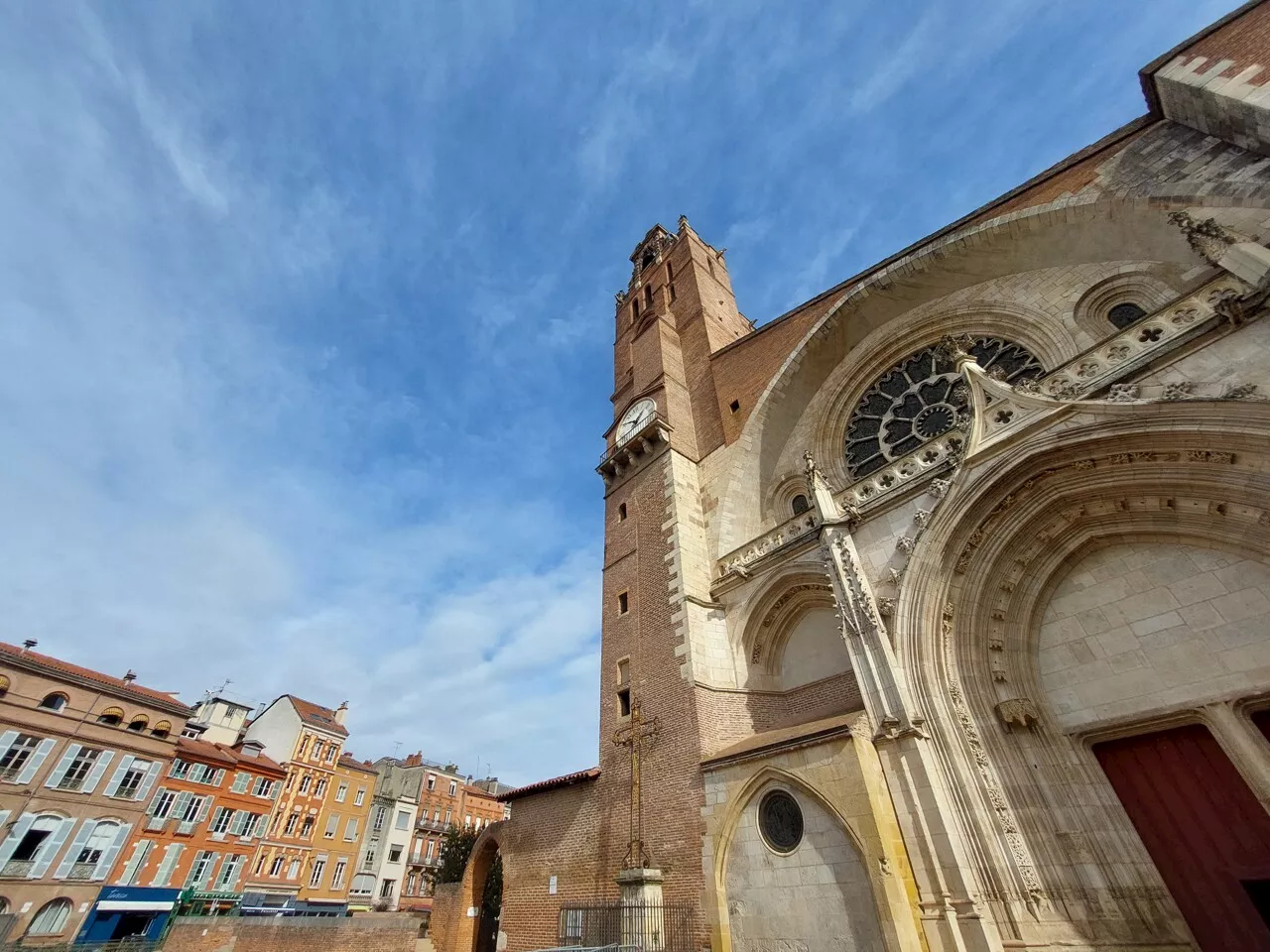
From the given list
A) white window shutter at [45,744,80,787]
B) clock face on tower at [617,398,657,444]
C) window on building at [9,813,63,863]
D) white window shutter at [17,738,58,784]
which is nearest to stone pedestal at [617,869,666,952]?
clock face on tower at [617,398,657,444]

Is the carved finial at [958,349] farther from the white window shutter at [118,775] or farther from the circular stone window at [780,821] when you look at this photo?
the white window shutter at [118,775]

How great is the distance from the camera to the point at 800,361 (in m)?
15.0

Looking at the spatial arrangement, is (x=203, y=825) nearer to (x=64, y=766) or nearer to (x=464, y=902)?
(x=64, y=766)

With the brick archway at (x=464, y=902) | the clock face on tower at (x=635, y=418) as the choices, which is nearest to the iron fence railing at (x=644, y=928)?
the brick archway at (x=464, y=902)

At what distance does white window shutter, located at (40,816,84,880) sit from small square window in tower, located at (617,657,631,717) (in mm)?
25922

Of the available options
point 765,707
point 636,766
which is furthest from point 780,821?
point 636,766

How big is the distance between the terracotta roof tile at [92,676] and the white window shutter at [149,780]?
2394mm

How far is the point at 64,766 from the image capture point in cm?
2406

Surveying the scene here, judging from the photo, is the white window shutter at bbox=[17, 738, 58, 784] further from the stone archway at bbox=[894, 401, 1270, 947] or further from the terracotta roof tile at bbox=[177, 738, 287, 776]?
the stone archway at bbox=[894, 401, 1270, 947]

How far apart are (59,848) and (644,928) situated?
27.7 meters

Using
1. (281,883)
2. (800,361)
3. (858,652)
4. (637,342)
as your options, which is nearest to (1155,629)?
(858,652)

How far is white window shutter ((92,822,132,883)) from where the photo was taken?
24.1 meters

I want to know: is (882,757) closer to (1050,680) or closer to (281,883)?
(1050,680)

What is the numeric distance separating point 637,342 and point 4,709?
1091 inches
